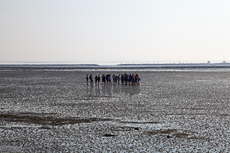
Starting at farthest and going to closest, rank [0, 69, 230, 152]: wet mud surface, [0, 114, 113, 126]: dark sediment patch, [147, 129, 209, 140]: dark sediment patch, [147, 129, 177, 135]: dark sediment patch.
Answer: [0, 114, 113, 126]: dark sediment patch → [147, 129, 177, 135]: dark sediment patch → [147, 129, 209, 140]: dark sediment patch → [0, 69, 230, 152]: wet mud surface

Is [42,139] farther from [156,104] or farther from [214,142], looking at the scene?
[156,104]

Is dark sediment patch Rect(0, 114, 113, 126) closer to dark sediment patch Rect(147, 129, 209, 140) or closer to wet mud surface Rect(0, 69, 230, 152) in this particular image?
wet mud surface Rect(0, 69, 230, 152)

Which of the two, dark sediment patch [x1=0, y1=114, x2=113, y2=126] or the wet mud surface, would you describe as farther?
dark sediment patch [x1=0, y1=114, x2=113, y2=126]

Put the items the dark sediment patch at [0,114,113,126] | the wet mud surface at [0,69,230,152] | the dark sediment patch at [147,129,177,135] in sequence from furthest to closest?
the dark sediment patch at [0,114,113,126]
the dark sediment patch at [147,129,177,135]
the wet mud surface at [0,69,230,152]

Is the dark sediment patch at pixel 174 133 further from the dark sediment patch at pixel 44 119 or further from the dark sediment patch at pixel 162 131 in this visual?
the dark sediment patch at pixel 44 119

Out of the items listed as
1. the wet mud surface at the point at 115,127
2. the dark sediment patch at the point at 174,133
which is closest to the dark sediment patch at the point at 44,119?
the wet mud surface at the point at 115,127

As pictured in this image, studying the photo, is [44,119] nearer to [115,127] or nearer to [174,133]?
[115,127]

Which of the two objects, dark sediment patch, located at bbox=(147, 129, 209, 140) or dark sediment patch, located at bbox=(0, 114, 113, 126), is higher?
dark sediment patch, located at bbox=(147, 129, 209, 140)

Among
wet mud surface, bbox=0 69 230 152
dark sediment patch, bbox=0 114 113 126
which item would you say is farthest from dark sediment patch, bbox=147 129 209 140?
dark sediment patch, bbox=0 114 113 126

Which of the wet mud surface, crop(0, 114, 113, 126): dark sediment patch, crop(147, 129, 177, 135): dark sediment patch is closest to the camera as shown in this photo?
the wet mud surface

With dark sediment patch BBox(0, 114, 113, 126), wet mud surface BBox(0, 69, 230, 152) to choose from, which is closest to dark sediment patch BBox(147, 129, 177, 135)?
wet mud surface BBox(0, 69, 230, 152)

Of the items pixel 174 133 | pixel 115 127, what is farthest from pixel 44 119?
pixel 174 133

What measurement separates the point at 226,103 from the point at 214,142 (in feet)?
36.6

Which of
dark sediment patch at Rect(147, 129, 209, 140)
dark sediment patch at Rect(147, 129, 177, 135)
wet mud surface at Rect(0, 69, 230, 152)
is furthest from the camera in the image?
dark sediment patch at Rect(147, 129, 177, 135)
